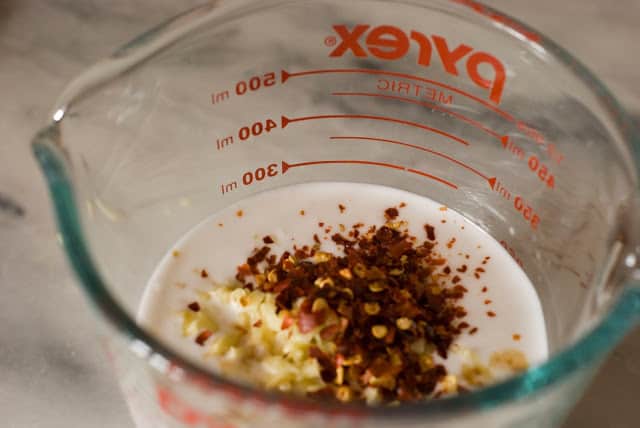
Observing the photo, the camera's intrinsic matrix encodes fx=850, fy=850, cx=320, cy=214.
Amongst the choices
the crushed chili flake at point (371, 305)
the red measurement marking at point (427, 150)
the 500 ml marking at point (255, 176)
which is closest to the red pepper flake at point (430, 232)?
the crushed chili flake at point (371, 305)

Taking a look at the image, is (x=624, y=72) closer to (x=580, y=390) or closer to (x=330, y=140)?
(x=330, y=140)

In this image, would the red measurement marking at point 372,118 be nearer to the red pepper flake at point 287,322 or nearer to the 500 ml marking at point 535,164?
the 500 ml marking at point 535,164

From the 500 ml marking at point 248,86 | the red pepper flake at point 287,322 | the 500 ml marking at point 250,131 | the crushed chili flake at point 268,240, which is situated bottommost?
the red pepper flake at point 287,322

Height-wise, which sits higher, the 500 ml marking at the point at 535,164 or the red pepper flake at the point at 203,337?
the 500 ml marking at the point at 535,164

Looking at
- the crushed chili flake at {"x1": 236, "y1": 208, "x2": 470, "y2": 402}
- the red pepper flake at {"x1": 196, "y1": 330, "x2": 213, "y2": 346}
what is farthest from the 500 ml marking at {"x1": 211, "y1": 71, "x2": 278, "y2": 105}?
the red pepper flake at {"x1": 196, "y1": 330, "x2": 213, "y2": 346}

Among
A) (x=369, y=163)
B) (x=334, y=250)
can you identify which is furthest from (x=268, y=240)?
(x=369, y=163)

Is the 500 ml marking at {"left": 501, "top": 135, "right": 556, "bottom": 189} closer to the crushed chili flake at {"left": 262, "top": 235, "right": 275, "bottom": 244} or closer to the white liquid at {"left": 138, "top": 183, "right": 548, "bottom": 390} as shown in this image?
the white liquid at {"left": 138, "top": 183, "right": 548, "bottom": 390}

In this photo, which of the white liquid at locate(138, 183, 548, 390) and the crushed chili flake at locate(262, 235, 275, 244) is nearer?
the white liquid at locate(138, 183, 548, 390)
